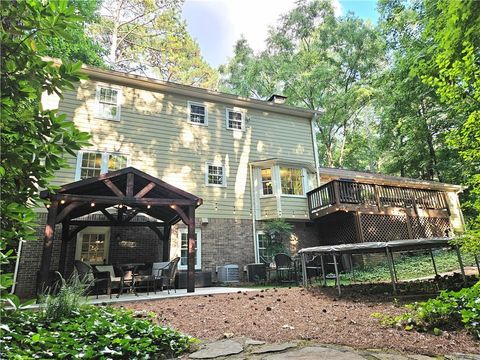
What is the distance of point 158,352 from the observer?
9.83ft

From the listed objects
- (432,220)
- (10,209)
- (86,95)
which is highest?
(86,95)

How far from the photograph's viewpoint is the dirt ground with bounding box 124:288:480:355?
9.98ft

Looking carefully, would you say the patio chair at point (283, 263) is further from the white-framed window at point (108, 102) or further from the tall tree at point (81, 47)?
the tall tree at point (81, 47)

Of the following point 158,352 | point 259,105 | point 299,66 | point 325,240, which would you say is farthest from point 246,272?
point 299,66

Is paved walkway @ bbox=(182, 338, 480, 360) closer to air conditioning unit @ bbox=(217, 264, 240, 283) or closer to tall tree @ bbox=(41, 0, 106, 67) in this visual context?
air conditioning unit @ bbox=(217, 264, 240, 283)

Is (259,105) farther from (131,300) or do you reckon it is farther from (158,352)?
(158,352)

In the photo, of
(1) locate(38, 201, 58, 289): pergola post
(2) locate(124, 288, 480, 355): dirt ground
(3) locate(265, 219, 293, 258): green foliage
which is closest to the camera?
(2) locate(124, 288, 480, 355): dirt ground

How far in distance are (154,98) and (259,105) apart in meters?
4.76

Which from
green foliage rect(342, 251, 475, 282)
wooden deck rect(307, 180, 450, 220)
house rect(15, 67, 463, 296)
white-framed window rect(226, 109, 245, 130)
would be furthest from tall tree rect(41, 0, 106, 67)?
green foliage rect(342, 251, 475, 282)

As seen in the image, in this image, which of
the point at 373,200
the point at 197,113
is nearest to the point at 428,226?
the point at 373,200

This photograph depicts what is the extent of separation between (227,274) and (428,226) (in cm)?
976

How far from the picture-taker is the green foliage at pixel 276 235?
11766mm

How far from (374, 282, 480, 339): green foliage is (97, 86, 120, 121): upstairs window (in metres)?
11.1

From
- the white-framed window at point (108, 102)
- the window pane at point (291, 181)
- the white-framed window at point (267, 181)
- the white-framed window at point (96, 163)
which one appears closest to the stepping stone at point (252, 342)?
the white-framed window at point (96, 163)
